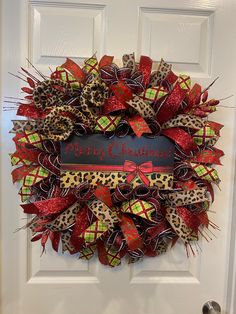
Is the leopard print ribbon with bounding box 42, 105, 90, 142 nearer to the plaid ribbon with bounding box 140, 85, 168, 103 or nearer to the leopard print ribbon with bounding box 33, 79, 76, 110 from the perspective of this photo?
the leopard print ribbon with bounding box 33, 79, 76, 110

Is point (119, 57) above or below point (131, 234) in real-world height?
above

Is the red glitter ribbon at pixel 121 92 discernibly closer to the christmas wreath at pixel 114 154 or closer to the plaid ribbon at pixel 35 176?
the christmas wreath at pixel 114 154

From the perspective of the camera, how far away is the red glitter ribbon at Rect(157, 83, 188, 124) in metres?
0.74

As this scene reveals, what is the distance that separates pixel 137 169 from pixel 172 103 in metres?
0.20

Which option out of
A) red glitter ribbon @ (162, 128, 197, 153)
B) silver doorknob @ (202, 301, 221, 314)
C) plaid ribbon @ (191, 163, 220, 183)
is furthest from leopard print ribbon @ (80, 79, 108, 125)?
silver doorknob @ (202, 301, 221, 314)

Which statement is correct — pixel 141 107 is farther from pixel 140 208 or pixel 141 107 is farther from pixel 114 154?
pixel 140 208

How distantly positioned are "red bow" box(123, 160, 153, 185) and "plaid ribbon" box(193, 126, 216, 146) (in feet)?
0.49

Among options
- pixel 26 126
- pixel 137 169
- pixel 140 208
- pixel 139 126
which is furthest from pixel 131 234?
pixel 26 126

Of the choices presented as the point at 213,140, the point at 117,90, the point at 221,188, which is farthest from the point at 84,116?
the point at 221,188

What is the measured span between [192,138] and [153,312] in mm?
620

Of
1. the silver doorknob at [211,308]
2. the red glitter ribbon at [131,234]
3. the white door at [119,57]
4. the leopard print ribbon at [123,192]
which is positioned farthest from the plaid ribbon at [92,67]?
the silver doorknob at [211,308]

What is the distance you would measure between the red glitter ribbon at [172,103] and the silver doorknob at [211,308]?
0.64 meters

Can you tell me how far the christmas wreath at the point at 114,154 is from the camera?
0.74 metres

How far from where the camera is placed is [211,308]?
927mm
